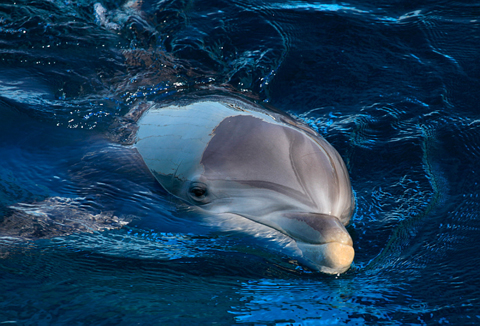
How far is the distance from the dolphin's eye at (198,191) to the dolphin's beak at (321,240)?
2.55 ft

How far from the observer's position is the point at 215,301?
3215 millimetres

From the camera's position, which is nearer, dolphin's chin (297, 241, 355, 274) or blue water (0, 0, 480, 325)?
blue water (0, 0, 480, 325)

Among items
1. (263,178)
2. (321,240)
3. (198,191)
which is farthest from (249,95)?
(321,240)

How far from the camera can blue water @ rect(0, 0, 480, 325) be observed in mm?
3225

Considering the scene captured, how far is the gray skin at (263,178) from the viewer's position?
3520 millimetres

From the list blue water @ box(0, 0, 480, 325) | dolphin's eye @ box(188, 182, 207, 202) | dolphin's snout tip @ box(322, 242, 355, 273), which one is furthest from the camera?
dolphin's eye @ box(188, 182, 207, 202)

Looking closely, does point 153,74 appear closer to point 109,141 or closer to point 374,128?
point 109,141

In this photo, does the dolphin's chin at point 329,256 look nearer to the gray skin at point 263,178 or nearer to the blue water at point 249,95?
the gray skin at point 263,178

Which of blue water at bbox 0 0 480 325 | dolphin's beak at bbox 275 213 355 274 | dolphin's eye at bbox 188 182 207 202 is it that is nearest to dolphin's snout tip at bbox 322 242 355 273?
dolphin's beak at bbox 275 213 355 274

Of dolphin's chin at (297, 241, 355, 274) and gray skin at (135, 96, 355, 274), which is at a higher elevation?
gray skin at (135, 96, 355, 274)

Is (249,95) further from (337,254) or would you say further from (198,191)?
(337,254)

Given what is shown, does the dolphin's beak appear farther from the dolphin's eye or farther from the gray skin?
the dolphin's eye

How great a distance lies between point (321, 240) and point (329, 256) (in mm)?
119

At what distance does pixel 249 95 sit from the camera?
634 cm
